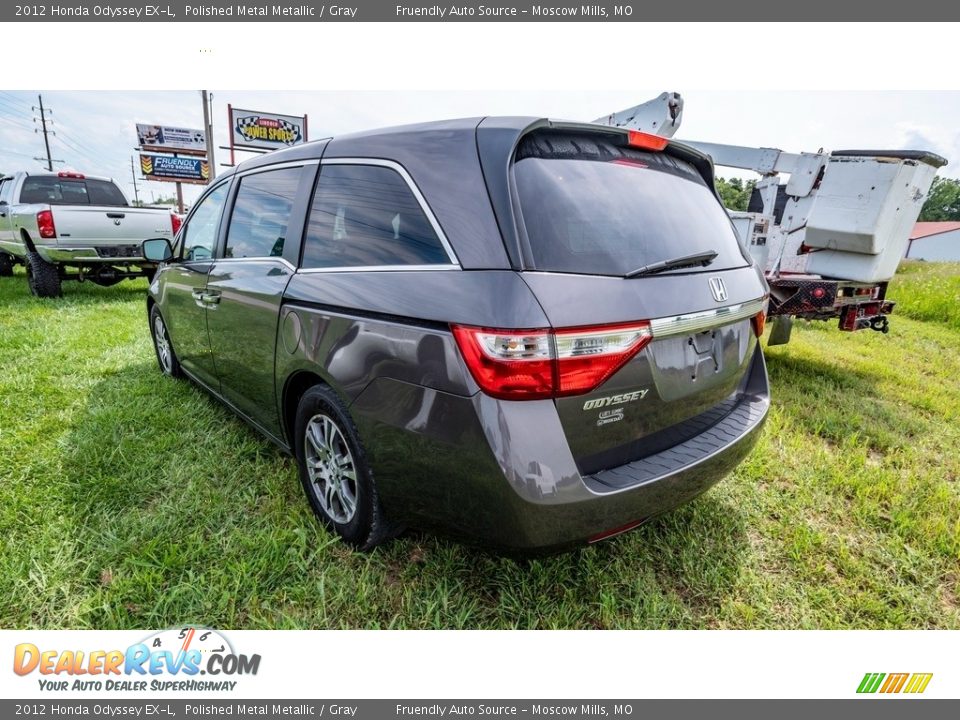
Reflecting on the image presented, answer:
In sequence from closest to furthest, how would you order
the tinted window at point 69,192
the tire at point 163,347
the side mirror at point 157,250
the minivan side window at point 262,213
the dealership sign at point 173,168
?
1. the minivan side window at point 262,213
2. the side mirror at point 157,250
3. the tire at point 163,347
4. the tinted window at point 69,192
5. the dealership sign at point 173,168

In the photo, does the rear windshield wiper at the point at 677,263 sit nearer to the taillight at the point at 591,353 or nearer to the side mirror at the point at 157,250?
the taillight at the point at 591,353

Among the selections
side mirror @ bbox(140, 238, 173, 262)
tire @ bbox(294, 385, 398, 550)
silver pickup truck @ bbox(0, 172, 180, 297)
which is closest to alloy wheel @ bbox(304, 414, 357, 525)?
tire @ bbox(294, 385, 398, 550)

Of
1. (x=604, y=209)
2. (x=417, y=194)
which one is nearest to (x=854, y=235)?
(x=604, y=209)

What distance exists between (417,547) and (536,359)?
49.1 inches

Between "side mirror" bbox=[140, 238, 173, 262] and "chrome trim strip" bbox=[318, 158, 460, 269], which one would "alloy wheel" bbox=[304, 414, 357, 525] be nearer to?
"chrome trim strip" bbox=[318, 158, 460, 269]

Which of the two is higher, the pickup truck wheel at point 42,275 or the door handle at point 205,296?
the door handle at point 205,296

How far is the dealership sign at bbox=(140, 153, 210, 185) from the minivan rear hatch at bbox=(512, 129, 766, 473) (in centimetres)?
4002

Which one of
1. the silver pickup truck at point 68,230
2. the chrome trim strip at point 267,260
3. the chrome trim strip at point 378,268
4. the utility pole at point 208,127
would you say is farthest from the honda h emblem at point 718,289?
the utility pole at point 208,127

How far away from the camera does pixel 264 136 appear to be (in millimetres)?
27219

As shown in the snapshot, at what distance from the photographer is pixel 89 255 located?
7691 mm

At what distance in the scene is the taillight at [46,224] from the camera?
7.39 metres

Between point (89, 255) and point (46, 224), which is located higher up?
point (46, 224)

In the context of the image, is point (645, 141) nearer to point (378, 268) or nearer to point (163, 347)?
point (378, 268)

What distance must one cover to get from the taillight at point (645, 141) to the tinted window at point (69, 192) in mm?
10143
